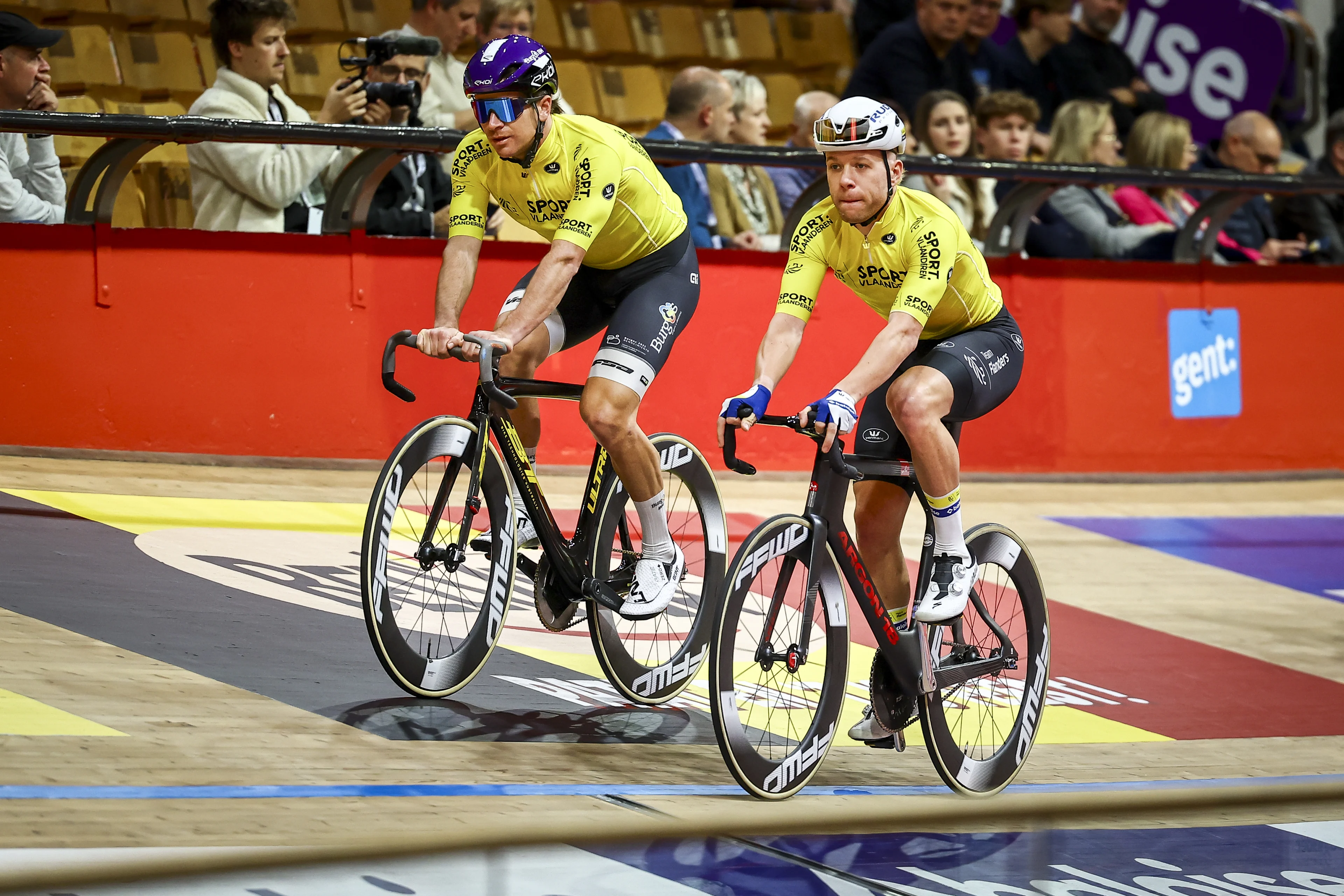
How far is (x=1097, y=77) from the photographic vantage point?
1198 cm

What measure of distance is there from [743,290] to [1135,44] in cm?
759

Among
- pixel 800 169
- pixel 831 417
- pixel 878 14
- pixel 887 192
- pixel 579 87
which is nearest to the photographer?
pixel 831 417

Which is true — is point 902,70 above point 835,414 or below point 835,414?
above

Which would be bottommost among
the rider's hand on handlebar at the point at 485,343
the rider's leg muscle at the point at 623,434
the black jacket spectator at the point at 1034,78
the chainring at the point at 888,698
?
the chainring at the point at 888,698

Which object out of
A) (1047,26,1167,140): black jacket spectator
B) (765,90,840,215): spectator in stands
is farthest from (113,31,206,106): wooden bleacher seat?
(1047,26,1167,140): black jacket spectator

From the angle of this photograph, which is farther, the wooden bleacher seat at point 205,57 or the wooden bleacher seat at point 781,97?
the wooden bleacher seat at point 781,97

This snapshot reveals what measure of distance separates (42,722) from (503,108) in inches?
80.8

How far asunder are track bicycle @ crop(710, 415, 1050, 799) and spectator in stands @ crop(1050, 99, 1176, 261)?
4.66m

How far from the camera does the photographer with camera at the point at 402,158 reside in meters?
7.80

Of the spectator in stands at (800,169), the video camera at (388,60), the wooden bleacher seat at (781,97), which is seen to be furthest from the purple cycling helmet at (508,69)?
the wooden bleacher seat at (781,97)

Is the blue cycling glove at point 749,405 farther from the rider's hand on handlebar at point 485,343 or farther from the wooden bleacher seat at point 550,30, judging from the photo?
the wooden bleacher seat at point 550,30

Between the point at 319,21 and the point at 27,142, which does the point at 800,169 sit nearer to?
the point at 319,21

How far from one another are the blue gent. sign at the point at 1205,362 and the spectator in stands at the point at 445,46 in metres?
4.19

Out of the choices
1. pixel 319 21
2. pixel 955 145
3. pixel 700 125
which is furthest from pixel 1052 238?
pixel 319 21
